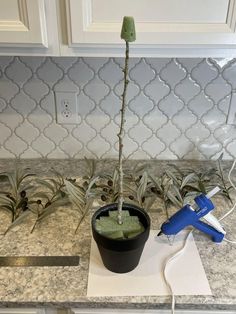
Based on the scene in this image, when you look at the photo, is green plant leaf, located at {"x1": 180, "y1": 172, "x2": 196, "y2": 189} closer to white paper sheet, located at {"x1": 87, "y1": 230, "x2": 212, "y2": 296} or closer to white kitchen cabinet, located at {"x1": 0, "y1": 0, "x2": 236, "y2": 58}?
white paper sheet, located at {"x1": 87, "y1": 230, "x2": 212, "y2": 296}

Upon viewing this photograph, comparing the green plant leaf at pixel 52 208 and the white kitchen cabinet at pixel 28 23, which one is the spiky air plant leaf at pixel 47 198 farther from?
the white kitchen cabinet at pixel 28 23

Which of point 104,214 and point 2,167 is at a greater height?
point 104,214

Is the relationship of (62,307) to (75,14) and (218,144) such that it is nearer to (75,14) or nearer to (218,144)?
(75,14)

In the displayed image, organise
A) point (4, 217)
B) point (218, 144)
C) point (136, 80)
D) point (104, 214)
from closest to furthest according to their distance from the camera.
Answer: point (104, 214), point (4, 217), point (136, 80), point (218, 144)

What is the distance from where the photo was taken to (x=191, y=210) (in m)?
0.91

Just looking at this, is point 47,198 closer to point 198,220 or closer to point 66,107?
point 66,107

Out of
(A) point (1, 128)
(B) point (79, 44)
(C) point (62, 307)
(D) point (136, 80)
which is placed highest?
(B) point (79, 44)

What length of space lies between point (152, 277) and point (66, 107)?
0.68m

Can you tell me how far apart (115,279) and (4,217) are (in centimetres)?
41

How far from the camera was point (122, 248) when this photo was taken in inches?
31.9

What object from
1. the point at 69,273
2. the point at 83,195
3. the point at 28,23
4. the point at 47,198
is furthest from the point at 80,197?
the point at 28,23

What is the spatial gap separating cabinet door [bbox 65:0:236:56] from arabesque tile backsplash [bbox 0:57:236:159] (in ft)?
1.17

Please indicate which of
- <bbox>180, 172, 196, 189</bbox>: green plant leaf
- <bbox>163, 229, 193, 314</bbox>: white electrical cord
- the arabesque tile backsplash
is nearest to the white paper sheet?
<bbox>163, 229, 193, 314</bbox>: white electrical cord

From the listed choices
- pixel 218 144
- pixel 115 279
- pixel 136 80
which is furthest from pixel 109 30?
pixel 218 144
